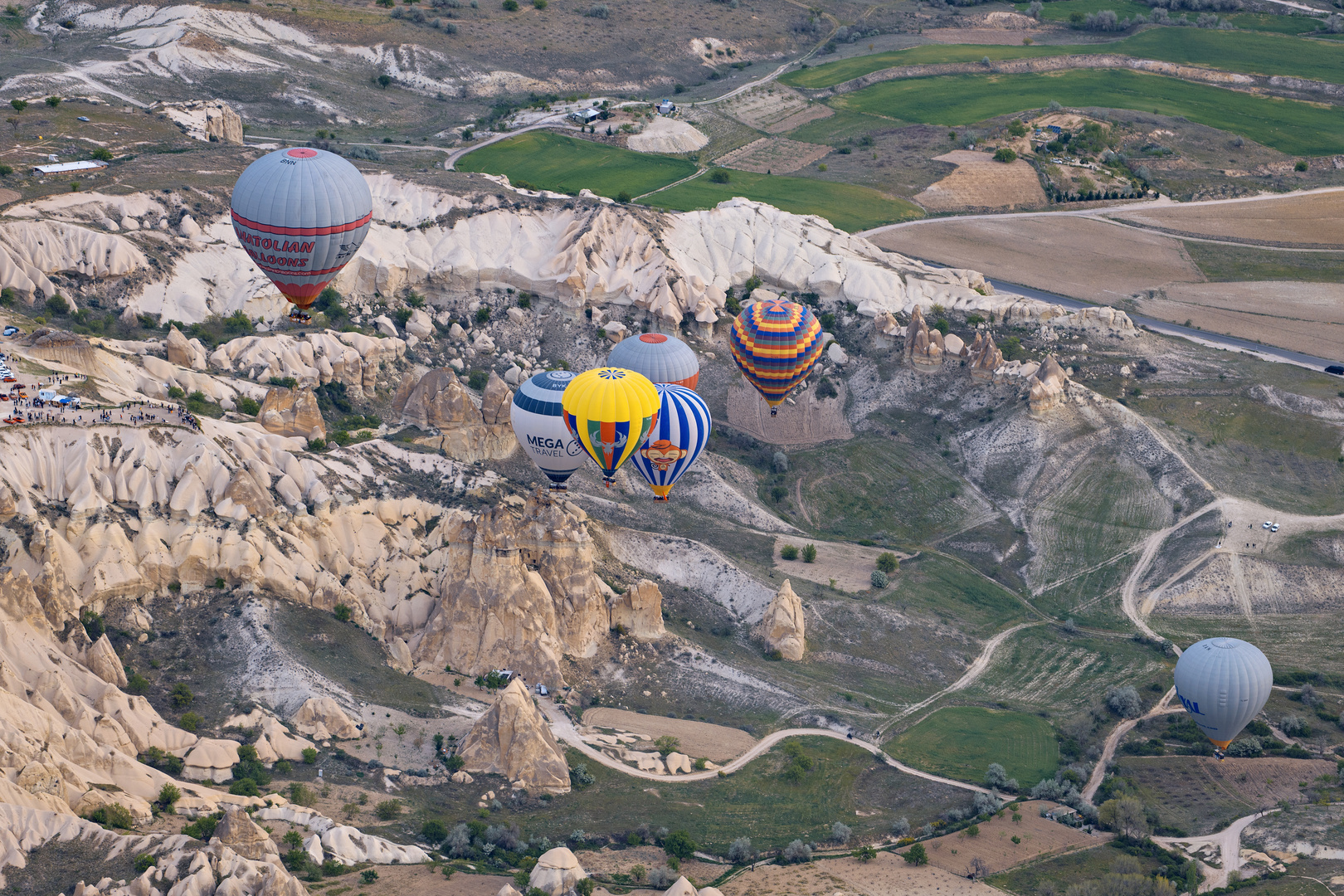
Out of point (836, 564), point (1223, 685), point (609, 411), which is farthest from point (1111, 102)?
point (1223, 685)

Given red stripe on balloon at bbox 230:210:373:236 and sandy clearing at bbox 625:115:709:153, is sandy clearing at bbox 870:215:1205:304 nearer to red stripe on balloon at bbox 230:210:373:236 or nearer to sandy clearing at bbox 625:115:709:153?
sandy clearing at bbox 625:115:709:153

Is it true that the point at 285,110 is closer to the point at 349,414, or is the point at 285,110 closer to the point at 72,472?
the point at 349,414

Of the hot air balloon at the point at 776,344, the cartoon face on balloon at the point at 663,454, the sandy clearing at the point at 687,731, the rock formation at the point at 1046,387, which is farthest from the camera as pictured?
the rock formation at the point at 1046,387

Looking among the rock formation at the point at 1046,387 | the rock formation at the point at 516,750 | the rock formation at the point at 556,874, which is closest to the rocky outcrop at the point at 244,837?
the rock formation at the point at 556,874

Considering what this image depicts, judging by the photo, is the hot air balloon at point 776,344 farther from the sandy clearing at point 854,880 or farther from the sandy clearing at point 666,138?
the sandy clearing at point 666,138

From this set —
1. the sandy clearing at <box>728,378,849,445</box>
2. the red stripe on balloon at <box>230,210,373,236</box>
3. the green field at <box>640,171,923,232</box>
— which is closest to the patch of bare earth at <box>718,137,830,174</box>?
the green field at <box>640,171,923,232</box>

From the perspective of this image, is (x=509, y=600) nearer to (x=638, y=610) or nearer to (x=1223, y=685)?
(x=638, y=610)

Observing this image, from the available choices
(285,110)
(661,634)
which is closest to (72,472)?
(661,634)
